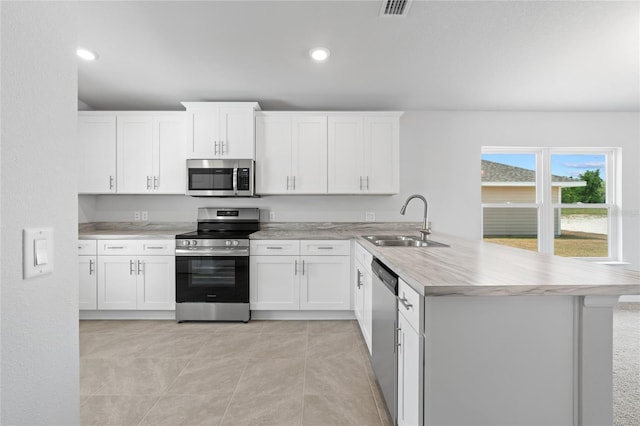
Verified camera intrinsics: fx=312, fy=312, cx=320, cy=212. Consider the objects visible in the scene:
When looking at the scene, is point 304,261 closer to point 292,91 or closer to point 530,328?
point 292,91

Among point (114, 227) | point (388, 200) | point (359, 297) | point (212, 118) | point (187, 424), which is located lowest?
A: point (187, 424)

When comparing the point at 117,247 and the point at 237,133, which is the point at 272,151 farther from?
the point at 117,247

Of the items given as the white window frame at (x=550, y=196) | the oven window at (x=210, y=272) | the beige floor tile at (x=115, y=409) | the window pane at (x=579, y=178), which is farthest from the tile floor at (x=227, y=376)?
the window pane at (x=579, y=178)

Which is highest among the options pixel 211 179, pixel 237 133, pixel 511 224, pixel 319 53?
pixel 319 53

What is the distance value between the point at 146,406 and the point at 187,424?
0.35 metres

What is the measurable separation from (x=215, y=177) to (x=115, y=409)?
7.36 feet

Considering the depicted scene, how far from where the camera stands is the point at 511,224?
13.5 ft

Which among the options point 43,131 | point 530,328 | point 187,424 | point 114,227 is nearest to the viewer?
point 43,131

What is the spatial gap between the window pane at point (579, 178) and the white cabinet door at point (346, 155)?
272cm

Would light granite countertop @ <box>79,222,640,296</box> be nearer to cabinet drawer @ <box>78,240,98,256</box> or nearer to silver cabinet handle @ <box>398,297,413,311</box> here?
silver cabinet handle @ <box>398,297,413,311</box>

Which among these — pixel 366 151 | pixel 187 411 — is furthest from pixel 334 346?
pixel 366 151

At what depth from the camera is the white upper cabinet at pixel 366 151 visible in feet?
11.8

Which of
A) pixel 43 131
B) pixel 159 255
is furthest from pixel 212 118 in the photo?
pixel 43 131

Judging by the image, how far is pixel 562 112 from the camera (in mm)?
3998
